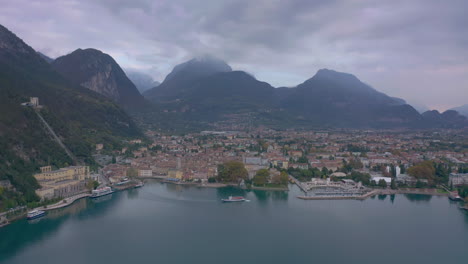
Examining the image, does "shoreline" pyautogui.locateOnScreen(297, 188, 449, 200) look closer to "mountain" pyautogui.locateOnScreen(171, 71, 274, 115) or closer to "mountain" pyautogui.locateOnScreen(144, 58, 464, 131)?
"mountain" pyautogui.locateOnScreen(144, 58, 464, 131)

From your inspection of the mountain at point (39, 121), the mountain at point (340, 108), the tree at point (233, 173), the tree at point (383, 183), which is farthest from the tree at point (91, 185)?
the mountain at point (340, 108)

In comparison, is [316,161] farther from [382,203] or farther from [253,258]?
[253,258]

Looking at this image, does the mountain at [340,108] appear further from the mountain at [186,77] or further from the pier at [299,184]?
the pier at [299,184]

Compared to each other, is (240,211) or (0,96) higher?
(0,96)

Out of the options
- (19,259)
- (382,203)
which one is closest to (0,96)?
(19,259)

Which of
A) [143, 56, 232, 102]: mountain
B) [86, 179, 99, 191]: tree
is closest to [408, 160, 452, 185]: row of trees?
[86, 179, 99, 191]: tree

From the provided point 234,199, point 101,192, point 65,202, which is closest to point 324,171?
point 234,199
